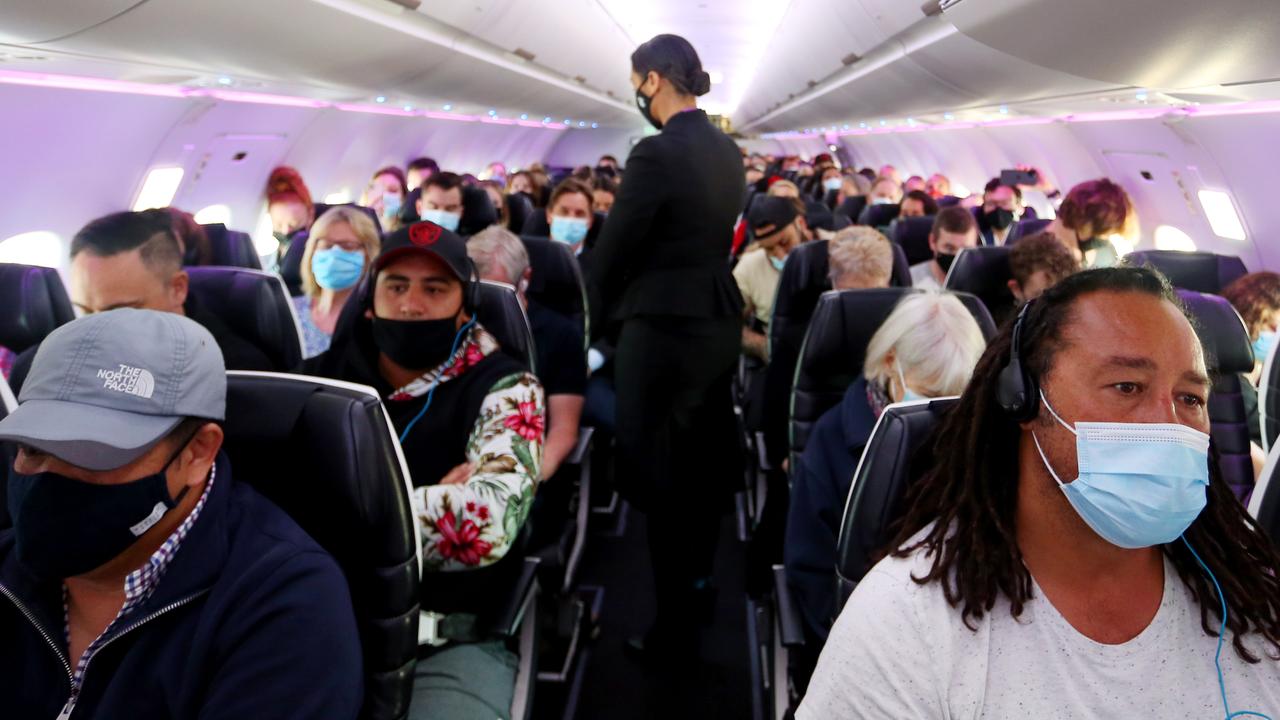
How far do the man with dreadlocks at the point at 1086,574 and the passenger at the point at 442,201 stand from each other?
4.87 meters

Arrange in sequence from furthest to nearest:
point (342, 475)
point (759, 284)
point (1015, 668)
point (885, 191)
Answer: point (885, 191), point (759, 284), point (342, 475), point (1015, 668)

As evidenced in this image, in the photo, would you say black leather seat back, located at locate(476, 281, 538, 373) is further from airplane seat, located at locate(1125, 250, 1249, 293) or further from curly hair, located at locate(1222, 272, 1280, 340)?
airplane seat, located at locate(1125, 250, 1249, 293)

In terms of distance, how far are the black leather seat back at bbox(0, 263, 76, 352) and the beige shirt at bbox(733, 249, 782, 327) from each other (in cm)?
333

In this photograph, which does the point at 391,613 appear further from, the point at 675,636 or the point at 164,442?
the point at 675,636

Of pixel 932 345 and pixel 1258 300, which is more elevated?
pixel 1258 300

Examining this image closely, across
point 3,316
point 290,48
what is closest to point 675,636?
point 3,316

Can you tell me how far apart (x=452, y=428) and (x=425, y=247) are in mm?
526

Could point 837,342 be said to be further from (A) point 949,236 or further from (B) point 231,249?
(B) point 231,249

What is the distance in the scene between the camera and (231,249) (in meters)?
4.70

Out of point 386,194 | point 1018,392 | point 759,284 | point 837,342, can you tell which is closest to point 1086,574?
point 1018,392

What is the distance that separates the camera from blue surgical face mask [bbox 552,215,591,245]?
521 centimetres

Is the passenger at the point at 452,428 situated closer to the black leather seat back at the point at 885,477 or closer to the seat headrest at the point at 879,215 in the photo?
the black leather seat back at the point at 885,477

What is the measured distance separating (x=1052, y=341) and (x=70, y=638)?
178cm

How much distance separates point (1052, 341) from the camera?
4.49 feet
